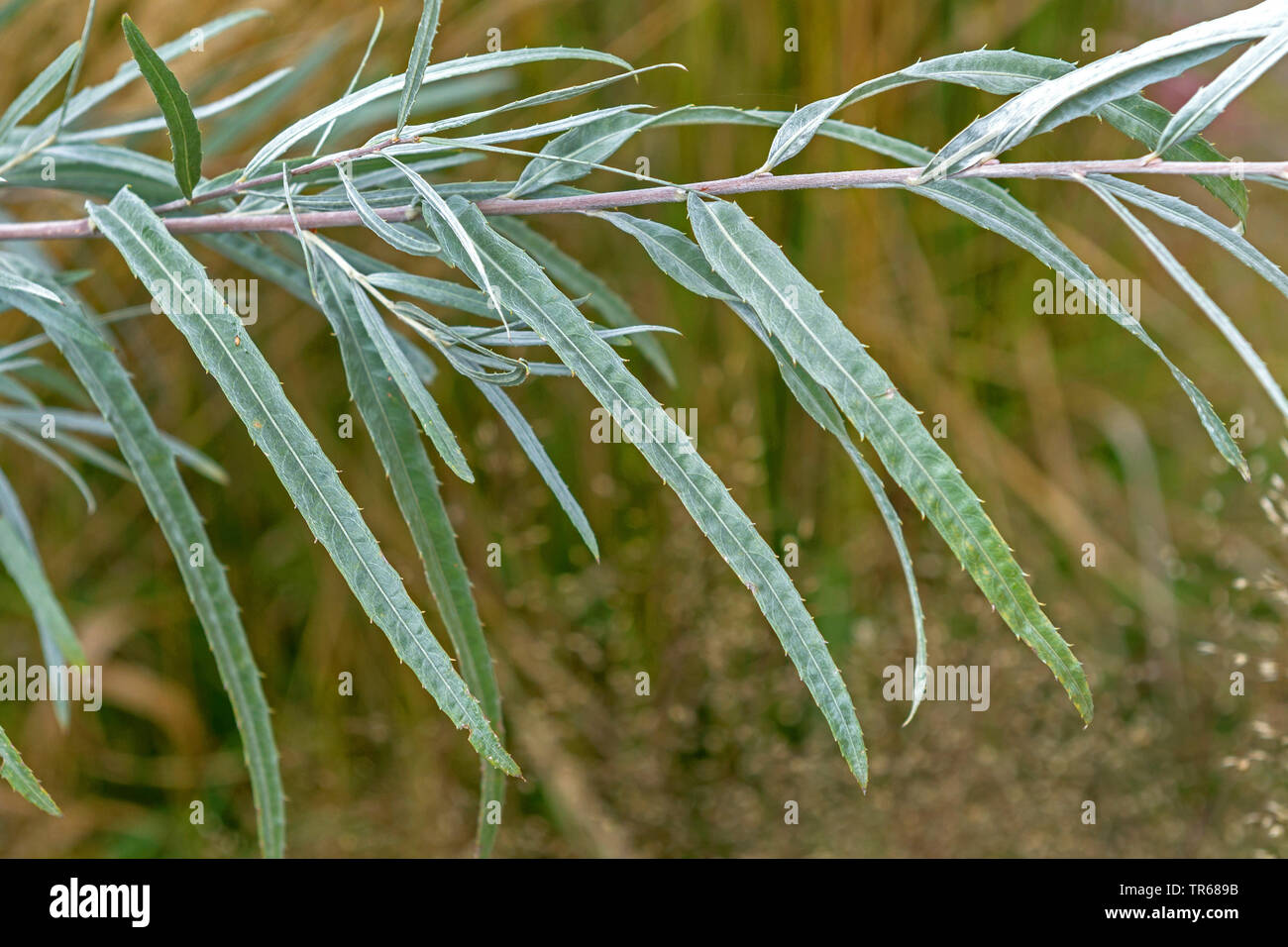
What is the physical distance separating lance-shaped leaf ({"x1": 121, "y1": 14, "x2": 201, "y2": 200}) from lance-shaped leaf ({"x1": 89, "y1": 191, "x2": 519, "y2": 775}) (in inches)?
3.3

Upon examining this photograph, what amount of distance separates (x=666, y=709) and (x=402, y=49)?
68 centimetres

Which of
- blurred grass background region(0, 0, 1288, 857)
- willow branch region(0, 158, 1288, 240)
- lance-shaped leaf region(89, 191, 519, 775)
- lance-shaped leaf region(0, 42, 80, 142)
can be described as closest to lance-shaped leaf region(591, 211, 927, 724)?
willow branch region(0, 158, 1288, 240)

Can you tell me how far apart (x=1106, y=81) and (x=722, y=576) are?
28.8 inches

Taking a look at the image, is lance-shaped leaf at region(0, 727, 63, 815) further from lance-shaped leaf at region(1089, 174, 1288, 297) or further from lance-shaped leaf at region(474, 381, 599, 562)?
lance-shaped leaf at region(1089, 174, 1288, 297)

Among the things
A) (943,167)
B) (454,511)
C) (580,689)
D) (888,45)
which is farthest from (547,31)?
(943,167)

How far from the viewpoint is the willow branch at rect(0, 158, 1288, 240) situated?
29 centimetres

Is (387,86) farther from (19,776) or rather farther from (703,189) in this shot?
(19,776)

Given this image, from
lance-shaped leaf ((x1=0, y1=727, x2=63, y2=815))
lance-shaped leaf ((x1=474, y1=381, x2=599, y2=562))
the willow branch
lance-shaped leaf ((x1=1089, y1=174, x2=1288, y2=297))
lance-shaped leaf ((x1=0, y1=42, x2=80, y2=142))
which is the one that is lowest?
lance-shaped leaf ((x1=0, y1=727, x2=63, y2=815))

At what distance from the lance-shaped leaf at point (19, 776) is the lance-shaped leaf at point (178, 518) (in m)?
0.09

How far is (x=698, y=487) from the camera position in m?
0.29

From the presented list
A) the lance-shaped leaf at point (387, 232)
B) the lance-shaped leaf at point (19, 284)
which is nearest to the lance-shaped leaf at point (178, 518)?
the lance-shaped leaf at point (19, 284)

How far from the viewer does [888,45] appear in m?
0.96

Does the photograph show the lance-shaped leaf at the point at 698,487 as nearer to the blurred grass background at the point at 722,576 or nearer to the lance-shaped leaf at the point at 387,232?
the lance-shaped leaf at the point at 387,232

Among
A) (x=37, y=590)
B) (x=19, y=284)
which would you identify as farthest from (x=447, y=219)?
(x=37, y=590)
